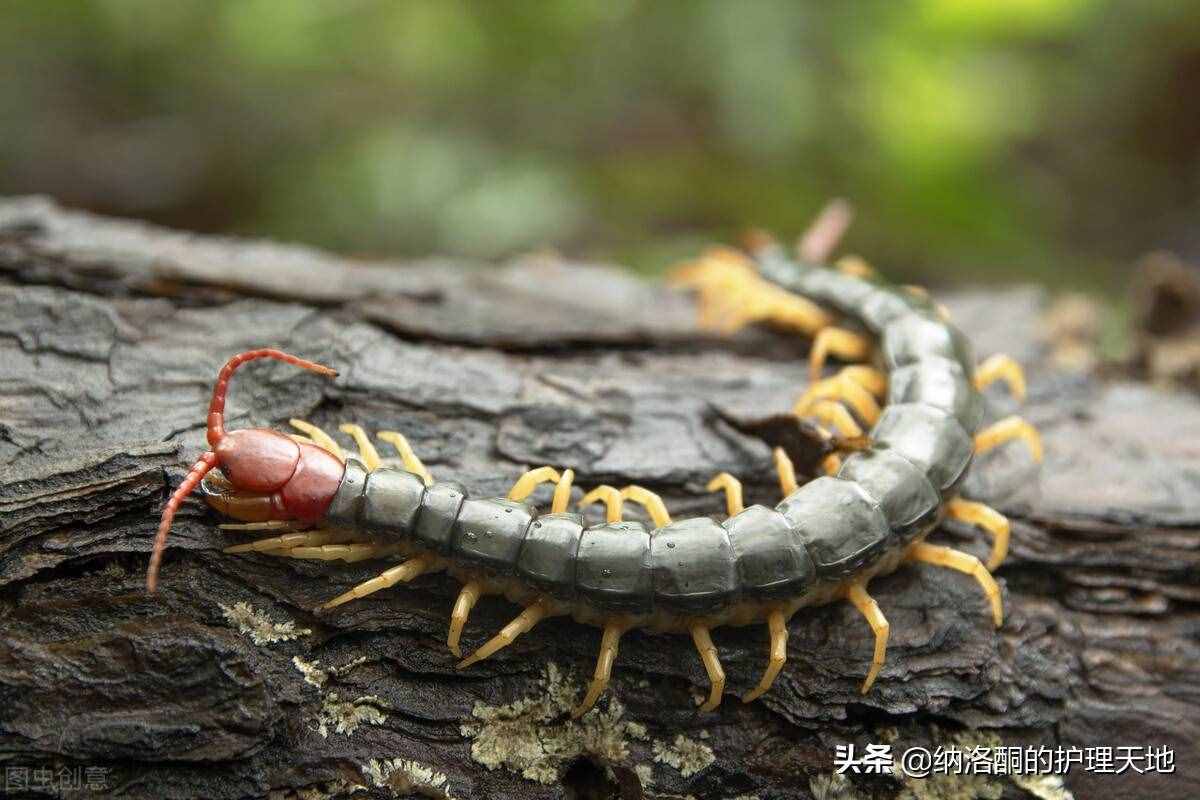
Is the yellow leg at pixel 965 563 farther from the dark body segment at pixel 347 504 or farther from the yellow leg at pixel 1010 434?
the dark body segment at pixel 347 504

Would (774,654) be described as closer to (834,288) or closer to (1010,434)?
(1010,434)

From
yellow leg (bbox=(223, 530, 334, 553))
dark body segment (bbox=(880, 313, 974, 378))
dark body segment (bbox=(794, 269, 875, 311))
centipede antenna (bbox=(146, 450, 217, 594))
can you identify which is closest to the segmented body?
yellow leg (bbox=(223, 530, 334, 553))

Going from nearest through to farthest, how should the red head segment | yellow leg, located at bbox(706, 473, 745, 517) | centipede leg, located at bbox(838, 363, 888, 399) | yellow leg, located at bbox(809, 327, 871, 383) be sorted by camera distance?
1. the red head segment
2. yellow leg, located at bbox(706, 473, 745, 517)
3. centipede leg, located at bbox(838, 363, 888, 399)
4. yellow leg, located at bbox(809, 327, 871, 383)

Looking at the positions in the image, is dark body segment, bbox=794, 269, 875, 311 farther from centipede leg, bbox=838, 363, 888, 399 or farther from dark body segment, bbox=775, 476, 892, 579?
dark body segment, bbox=775, 476, 892, 579

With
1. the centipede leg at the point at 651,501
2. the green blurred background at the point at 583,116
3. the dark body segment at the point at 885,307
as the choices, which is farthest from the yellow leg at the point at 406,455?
the green blurred background at the point at 583,116

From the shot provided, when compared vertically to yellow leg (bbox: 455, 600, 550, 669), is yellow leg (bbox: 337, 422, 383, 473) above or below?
above

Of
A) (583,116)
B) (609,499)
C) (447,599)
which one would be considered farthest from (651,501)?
(583,116)

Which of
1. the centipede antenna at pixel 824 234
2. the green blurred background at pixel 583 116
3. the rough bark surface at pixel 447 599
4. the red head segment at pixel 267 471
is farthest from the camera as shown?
the green blurred background at pixel 583 116
